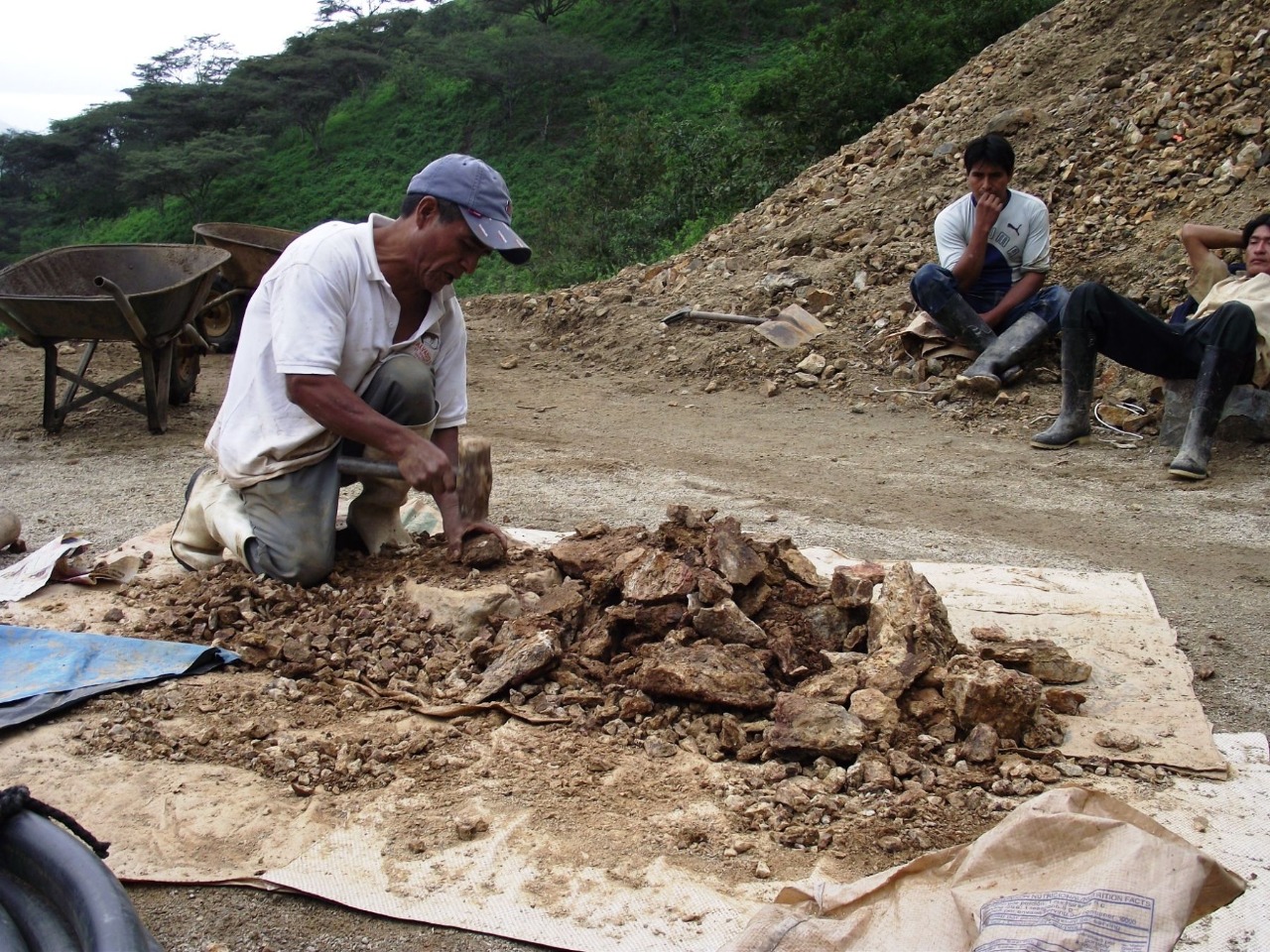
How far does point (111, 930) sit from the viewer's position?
57.5 inches

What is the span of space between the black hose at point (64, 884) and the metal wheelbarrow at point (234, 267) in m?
6.33

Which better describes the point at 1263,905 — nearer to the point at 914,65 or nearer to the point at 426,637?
the point at 426,637

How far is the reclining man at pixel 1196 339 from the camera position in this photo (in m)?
4.64

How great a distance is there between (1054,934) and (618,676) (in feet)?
4.47

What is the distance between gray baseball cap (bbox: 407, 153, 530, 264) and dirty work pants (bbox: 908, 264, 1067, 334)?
12.5 ft

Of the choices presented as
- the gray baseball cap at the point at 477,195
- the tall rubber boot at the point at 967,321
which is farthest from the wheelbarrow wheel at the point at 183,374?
the tall rubber boot at the point at 967,321

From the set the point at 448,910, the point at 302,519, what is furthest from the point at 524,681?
the point at 302,519

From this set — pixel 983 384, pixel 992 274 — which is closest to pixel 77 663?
pixel 983 384

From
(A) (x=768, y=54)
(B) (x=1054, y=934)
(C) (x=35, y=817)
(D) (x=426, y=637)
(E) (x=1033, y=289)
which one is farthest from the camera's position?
(A) (x=768, y=54)

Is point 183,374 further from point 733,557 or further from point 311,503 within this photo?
point 733,557

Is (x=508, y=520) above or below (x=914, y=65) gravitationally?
below

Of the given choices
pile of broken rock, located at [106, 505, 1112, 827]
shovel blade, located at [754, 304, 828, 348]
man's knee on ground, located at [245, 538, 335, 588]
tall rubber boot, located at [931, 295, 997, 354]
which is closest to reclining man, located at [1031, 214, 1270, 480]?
tall rubber boot, located at [931, 295, 997, 354]

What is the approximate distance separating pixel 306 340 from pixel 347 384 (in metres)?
0.31

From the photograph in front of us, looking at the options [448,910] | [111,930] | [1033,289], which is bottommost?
[448,910]
